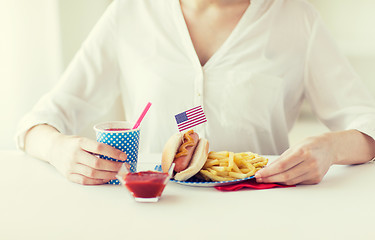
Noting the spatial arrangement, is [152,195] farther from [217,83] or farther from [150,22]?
[150,22]

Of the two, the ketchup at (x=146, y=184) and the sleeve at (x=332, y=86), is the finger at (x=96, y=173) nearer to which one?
the ketchup at (x=146, y=184)

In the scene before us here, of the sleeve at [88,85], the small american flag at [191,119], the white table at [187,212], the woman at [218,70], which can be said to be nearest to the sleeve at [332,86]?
the woman at [218,70]

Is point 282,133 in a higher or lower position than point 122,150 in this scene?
lower

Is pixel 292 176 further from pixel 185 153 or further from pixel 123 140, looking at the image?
pixel 123 140

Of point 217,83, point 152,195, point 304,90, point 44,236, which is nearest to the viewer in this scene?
point 44,236

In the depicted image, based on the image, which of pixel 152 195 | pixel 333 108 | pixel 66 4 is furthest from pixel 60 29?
pixel 152 195

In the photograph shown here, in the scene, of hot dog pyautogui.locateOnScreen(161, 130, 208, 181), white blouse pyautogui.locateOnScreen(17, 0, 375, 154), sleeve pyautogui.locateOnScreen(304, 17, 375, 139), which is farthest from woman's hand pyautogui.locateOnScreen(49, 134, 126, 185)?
sleeve pyautogui.locateOnScreen(304, 17, 375, 139)
